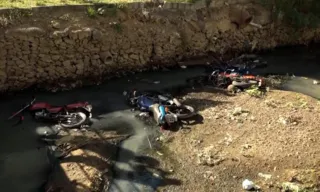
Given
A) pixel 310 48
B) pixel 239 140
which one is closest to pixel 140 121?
pixel 239 140

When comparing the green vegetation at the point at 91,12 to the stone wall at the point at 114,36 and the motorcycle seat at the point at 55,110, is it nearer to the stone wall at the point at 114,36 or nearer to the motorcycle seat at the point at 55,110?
the stone wall at the point at 114,36

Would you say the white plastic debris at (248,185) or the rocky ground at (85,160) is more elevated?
the rocky ground at (85,160)

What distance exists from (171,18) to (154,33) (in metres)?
1.58

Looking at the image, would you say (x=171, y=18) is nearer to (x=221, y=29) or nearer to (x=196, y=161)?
(x=221, y=29)

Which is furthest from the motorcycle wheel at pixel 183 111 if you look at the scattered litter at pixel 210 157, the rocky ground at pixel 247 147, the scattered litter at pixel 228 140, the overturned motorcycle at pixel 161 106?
the scattered litter at pixel 210 157

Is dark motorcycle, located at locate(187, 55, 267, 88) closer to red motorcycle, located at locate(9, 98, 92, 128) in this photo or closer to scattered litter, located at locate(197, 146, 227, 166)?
scattered litter, located at locate(197, 146, 227, 166)

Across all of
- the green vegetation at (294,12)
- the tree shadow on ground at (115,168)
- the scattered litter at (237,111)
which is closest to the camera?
the tree shadow on ground at (115,168)

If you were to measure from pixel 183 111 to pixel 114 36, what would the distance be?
6108 millimetres

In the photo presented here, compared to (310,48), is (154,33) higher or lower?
higher

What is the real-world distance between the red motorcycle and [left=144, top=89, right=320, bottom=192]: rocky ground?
3.60m

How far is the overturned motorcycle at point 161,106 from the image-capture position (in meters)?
15.9

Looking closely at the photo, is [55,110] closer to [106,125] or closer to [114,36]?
[106,125]

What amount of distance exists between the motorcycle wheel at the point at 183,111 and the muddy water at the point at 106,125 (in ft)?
4.75

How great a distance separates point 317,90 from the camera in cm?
2017
